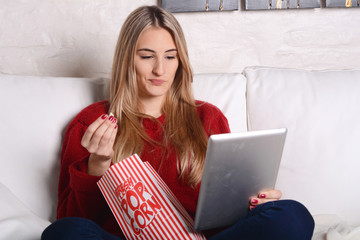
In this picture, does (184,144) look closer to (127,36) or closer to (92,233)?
(127,36)

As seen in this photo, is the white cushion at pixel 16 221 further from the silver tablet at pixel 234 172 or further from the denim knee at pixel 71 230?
the silver tablet at pixel 234 172

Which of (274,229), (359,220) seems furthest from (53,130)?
(359,220)

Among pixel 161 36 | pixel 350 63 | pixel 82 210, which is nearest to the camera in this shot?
pixel 82 210

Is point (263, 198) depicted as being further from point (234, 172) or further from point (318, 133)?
point (318, 133)

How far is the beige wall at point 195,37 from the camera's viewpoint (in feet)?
5.86

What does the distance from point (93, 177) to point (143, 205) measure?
0.75ft

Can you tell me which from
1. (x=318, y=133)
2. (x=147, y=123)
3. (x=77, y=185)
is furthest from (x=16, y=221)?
(x=318, y=133)

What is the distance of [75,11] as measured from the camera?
5.88ft

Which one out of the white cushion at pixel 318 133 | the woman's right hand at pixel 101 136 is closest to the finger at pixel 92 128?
the woman's right hand at pixel 101 136

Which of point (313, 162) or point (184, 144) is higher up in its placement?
point (184, 144)

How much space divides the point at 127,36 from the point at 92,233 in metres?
0.72

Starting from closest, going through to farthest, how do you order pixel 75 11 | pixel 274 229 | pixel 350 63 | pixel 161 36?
1. pixel 274 229
2. pixel 161 36
3. pixel 75 11
4. pixel 350 63

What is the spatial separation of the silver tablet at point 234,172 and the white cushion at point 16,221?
1.43 ft

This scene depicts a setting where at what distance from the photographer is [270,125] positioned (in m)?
1.49
